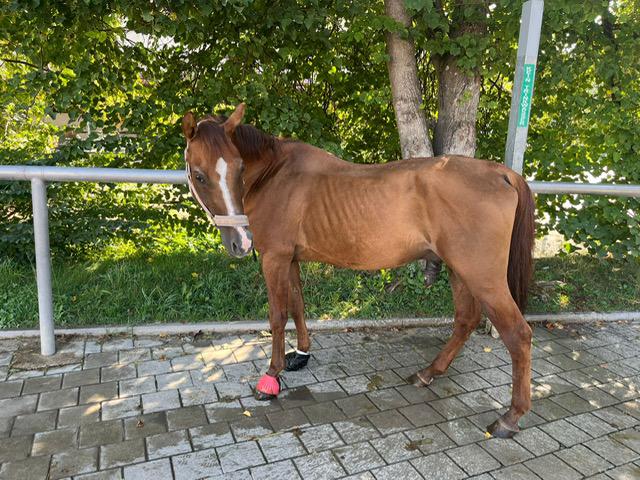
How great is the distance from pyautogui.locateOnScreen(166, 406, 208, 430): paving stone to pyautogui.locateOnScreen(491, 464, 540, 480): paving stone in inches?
64.5

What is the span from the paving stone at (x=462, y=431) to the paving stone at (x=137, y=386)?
189cm

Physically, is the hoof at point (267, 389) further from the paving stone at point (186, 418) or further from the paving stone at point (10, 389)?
the paving stone at point (10, 389)

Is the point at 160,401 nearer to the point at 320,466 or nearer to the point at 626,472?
the point at 320,466

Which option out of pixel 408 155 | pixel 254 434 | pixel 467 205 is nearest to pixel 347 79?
pixel 408 155

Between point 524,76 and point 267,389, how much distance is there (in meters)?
3.08

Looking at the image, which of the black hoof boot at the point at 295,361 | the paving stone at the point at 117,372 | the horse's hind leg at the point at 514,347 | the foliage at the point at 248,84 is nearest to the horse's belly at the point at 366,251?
the horse's hind leg at the point at 514,347

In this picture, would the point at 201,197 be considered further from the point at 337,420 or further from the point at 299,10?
the point at 299,10

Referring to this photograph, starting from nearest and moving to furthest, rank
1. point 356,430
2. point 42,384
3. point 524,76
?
1. point 356,430
2. point 42,384
3. point 524,76

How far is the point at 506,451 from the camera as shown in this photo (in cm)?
260

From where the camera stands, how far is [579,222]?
511 centimetres

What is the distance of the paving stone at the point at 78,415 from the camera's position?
9.02 ft

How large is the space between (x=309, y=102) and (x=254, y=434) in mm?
4062

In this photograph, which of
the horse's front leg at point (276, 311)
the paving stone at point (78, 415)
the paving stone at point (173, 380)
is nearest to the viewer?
the paving stone at point (78, 415)

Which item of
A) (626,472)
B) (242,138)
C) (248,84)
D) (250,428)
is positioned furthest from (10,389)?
(626,472)
